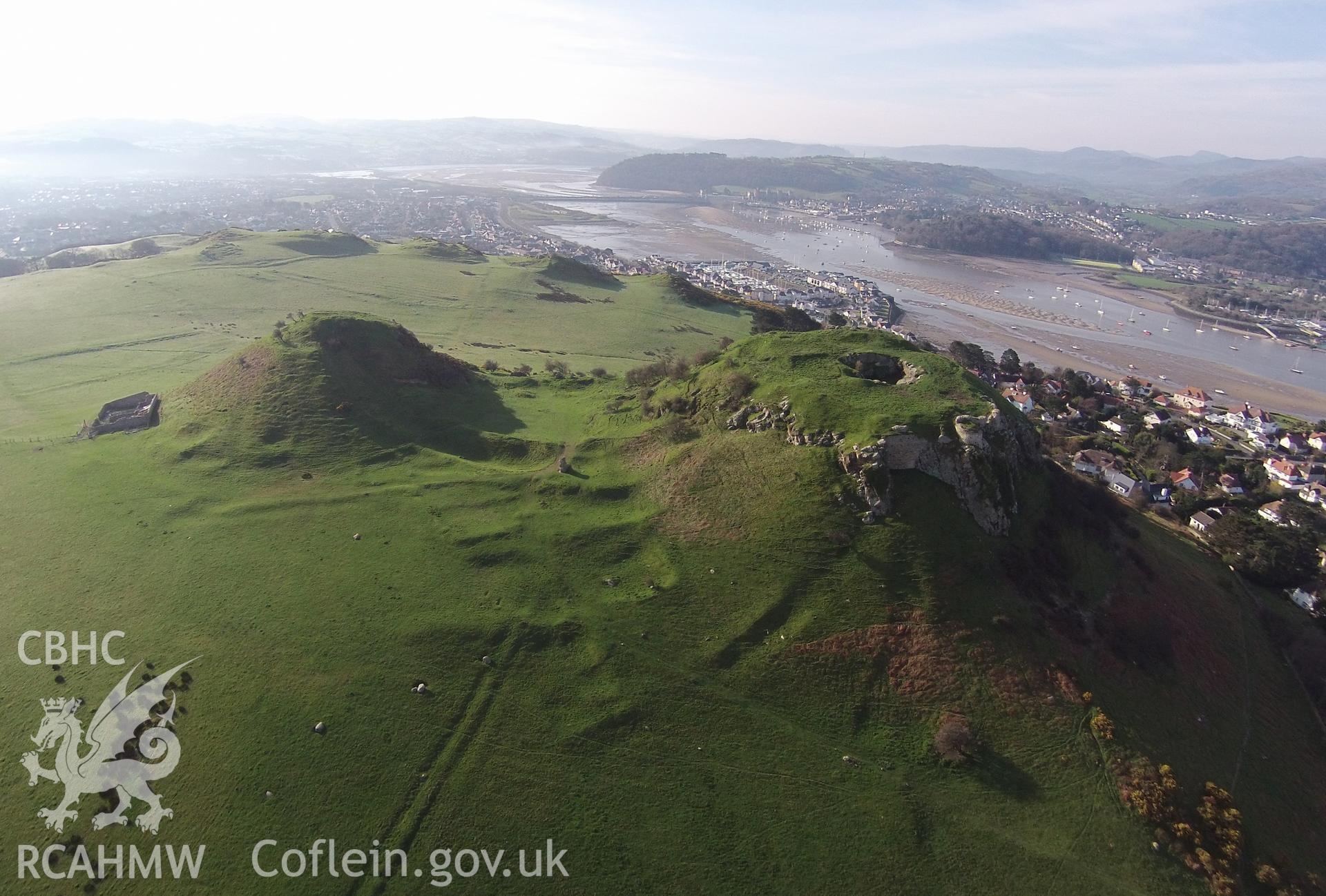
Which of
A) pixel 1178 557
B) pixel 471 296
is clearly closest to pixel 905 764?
pixel 1178 557

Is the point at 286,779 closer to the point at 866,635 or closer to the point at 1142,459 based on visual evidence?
the point at 866,635

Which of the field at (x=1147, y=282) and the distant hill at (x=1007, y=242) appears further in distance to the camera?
the distant hill at (x=1007, y=242)

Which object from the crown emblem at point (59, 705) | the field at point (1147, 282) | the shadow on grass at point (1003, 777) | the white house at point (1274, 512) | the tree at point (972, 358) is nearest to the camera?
the shadow on grass at point (1003, 777)

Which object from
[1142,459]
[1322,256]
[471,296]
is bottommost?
[1142,459]

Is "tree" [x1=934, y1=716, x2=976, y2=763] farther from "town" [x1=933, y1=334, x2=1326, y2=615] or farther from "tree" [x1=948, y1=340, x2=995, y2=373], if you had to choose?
"tree" [x1=948, y1=340, x2=995, y2=373]

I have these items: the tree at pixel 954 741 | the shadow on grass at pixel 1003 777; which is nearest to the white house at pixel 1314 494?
the shadow on grass at pixel 1003 777

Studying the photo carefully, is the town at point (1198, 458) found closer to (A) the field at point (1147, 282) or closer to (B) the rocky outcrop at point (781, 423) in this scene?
(B) the rocky outcrop at point (781, 423)

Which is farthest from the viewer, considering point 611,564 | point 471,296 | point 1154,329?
point 1154,329
